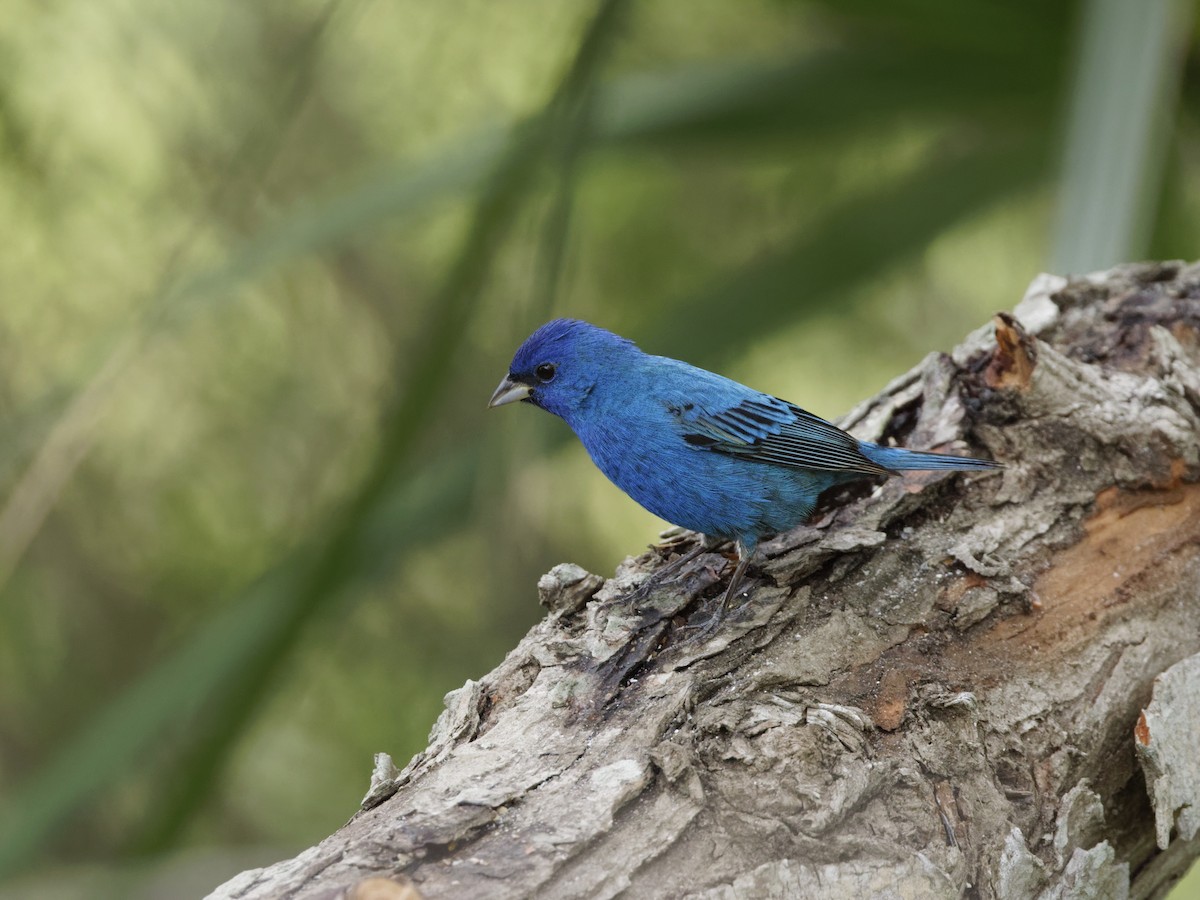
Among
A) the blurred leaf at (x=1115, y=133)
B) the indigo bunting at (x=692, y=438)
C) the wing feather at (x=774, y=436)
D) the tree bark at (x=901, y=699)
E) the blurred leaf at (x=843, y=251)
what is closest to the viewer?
the tree bark at (x=901, y=699)

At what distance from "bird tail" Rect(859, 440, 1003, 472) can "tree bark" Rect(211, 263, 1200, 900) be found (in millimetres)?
92

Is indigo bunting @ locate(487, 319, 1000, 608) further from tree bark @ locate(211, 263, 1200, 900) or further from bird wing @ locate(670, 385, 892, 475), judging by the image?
tree bark @ locate(211, 263, 1200, 900)

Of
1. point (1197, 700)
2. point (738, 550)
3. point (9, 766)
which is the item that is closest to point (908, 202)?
point (738, 550)

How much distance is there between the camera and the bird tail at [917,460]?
319cm

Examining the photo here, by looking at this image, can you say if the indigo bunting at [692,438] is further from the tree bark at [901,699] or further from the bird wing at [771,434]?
the tree bark at [901,699]

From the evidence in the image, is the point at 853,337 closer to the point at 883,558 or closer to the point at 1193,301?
the point at 1193,301

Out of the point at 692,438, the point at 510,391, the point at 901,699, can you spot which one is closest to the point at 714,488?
the point at 692,438

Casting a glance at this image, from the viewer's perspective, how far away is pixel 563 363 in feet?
13.4

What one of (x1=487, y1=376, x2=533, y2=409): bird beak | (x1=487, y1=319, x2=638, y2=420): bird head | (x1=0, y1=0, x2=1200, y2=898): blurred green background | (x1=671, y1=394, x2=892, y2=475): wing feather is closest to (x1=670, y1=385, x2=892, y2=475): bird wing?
(x1=671, y1=394, x2=892, y2=475): wing feather

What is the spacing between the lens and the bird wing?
347cm

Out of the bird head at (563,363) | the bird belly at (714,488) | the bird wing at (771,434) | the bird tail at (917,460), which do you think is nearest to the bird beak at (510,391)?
the bird head at (563,363)

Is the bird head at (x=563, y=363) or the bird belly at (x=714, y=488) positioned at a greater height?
the bird head at (x=563, y=363)

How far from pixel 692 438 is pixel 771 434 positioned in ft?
0.86

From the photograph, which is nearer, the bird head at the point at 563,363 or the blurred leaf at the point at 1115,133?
the blurred leaf at the point at 1115,133
